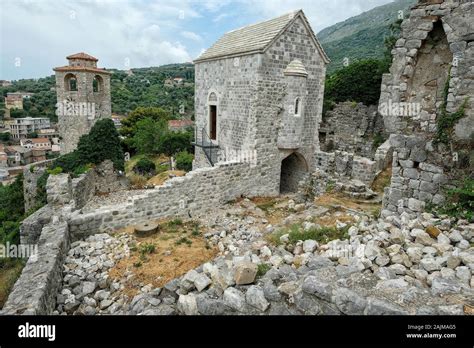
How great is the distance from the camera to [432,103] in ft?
18.6

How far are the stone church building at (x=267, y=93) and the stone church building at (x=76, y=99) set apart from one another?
20.7 metres

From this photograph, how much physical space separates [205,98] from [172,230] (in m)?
7.23

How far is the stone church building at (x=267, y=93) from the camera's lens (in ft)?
36.0

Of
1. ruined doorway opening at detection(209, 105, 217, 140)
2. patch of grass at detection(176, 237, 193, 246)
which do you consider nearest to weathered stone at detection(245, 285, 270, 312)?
patch of grass at detection(176, 237, 193, 246)

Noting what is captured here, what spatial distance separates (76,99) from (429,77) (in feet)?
102

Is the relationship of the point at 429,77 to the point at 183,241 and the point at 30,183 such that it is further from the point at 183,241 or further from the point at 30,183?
the point at 30,183

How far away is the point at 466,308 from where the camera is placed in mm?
2803

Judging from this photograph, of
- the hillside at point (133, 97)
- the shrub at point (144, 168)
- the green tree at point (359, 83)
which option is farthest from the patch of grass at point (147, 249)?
the hillside at point (133, 97)

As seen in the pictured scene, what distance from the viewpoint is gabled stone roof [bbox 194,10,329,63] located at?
1081 cm

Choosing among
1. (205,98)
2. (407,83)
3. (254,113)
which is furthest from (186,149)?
(407,83)

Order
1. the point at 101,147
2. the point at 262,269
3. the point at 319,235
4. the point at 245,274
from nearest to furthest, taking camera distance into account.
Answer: the point at 245,274
the point at 262,269
the point at 319,235
the point at 101,147

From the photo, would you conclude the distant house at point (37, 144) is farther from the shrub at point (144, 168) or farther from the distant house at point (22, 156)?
the shrub at point (144, 168)

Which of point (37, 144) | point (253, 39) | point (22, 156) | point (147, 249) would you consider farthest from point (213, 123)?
point (37, 144)
